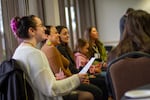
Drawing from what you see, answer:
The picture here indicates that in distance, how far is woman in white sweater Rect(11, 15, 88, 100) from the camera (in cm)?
222

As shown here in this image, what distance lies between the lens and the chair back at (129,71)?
1.83 metres

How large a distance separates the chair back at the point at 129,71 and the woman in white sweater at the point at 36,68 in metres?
0.50

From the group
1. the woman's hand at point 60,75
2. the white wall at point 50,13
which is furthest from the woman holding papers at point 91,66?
the white wall at point 50,13

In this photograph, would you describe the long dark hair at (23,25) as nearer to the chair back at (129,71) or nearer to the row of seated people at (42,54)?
the row of seated people at (42,54)

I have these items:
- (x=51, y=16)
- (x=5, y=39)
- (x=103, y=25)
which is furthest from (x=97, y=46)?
(x=103, y=25)

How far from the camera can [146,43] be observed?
1.99m

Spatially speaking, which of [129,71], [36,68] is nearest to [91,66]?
[36,68]

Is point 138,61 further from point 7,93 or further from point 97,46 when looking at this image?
point 97,46

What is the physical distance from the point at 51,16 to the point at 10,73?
3.48 metres

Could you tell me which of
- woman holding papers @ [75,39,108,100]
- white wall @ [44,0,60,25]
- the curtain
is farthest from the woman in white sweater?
the curtain

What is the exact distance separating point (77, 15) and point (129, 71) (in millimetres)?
4888

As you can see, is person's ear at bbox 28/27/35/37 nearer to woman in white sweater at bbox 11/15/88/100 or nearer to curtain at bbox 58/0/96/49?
woman in white sweater at bbox 11/15/88/100

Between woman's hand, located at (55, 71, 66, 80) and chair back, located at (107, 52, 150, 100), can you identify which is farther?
A: woman's hand, located at (55, 71, 66, 80)

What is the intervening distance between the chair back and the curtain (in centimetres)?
403
